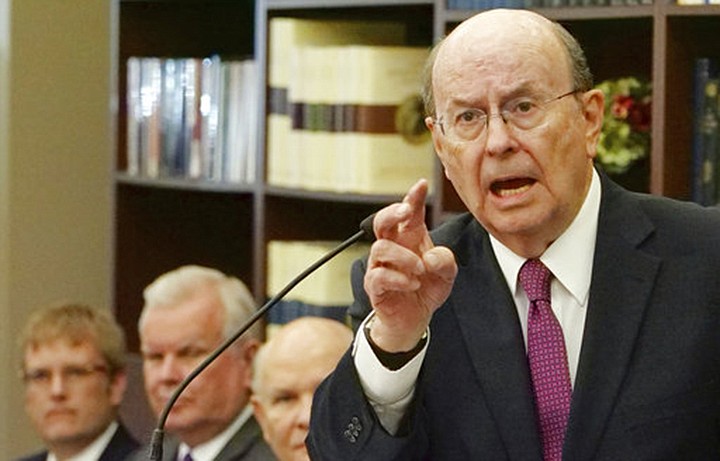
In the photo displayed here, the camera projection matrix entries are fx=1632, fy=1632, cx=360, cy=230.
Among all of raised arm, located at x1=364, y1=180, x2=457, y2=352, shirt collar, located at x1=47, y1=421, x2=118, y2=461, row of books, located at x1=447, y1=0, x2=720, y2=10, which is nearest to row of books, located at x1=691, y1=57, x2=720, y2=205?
row of books, located at x1=447, y1=0, x2=720, y2=10

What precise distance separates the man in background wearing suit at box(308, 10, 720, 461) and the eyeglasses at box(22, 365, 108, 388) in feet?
6.13

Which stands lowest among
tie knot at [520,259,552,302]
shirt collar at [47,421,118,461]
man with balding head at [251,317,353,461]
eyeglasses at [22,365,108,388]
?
shirt collar at [47,421,118,461]

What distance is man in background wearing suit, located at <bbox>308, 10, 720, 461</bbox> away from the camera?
6.21ft

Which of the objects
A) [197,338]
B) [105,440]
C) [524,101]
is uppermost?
[524,101]

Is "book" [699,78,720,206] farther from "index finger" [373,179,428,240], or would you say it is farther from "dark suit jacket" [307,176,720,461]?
"index finger" [373,179,428,240]

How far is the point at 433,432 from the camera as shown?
6.45ft

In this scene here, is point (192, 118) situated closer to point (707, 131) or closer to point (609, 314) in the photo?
point (707, 131)

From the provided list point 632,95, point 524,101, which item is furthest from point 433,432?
point 632,95

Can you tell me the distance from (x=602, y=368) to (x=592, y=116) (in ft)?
1.13

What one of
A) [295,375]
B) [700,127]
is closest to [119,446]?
[295,375]

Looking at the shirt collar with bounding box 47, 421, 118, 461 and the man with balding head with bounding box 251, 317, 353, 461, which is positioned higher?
the man with balding head with bounding box 251, 317, 353, 461

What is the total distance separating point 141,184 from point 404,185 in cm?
82

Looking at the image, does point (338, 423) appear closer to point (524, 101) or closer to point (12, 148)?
point (524, 101)

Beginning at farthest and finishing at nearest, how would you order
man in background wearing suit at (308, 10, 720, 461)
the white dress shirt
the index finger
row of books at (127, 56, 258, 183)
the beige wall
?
the beige wall < row of books at (127, 56, 258, 183) < the white dress shirt < man in background wearing suit at (308, 10, 720, 461) < the index finger
